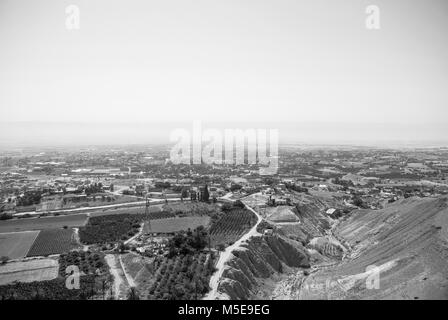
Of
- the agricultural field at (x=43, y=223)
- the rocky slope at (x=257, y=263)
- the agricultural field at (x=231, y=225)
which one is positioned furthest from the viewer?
the agricultural field at (x=43, y=223)

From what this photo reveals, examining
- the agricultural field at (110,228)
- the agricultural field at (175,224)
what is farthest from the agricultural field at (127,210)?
the agricultural field at (175,224)

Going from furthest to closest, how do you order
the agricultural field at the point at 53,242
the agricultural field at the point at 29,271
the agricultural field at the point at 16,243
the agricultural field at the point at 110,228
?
1. the agricultural field at the point at 110,228
2. the agricultural field at the point at 53,242
3. the agricultural field at the point at 16,243
4. the agricultural field at the point at 29,271

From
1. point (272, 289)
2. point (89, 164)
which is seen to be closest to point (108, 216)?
point (272, 289)

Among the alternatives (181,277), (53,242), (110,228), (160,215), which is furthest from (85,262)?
(160,215)

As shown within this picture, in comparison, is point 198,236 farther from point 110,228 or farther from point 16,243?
point 16,243

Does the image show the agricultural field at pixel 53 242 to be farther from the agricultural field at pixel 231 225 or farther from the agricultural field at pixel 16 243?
the agricultural field at pixel 231 225

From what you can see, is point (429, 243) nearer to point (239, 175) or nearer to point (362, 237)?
point (362, 237)

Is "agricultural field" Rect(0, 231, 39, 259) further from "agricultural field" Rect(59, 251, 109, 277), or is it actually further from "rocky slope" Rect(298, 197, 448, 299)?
"rocky slope" Rect(298, 197, 448, 299)
